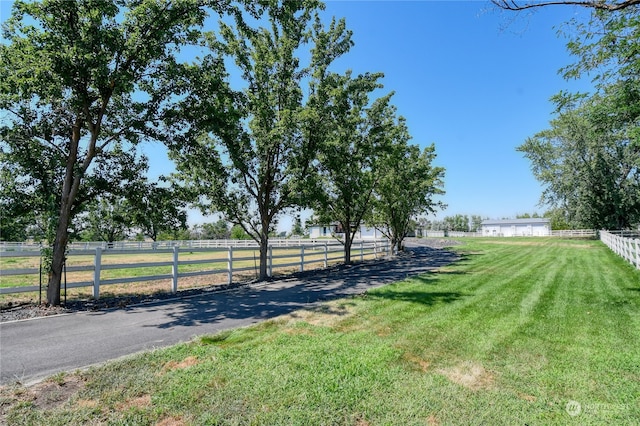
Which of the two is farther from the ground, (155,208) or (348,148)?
(348,148)

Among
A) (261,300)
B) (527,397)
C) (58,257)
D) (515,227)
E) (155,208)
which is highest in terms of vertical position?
(155,208)

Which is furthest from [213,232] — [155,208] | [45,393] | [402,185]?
[45,393]

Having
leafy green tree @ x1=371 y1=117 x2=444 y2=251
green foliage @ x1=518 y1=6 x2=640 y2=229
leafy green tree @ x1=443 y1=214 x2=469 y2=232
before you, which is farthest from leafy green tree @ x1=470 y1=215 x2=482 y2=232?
leafy green tree @ x1=371 y1=117 x2=444 y2=251

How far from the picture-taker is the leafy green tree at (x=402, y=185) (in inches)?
797

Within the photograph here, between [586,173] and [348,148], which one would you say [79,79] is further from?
[586,173]

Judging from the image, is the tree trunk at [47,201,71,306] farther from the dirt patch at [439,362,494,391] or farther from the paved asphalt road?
Result: the dirt patch at [439,362,494,391]

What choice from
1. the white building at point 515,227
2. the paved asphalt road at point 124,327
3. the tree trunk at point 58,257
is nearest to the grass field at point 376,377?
the paved asphalt road at point 124,327

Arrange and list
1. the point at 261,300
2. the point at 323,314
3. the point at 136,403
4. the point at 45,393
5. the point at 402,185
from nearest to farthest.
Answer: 1. the point at 136,403
2. the point at 45,393
3. the point at 323,314
4. the point at 261,300
5. the point at 402,185

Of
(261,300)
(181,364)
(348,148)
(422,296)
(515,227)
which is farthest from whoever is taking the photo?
(515,227)

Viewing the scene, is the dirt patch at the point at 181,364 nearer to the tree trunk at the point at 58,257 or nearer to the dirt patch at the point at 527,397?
the dirt patch at the point at 527,397

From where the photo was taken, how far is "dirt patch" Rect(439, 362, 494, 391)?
345 centimetres

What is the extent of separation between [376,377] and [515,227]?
280 ft

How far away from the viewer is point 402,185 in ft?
72.6

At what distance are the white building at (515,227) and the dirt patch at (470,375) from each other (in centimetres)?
7686
